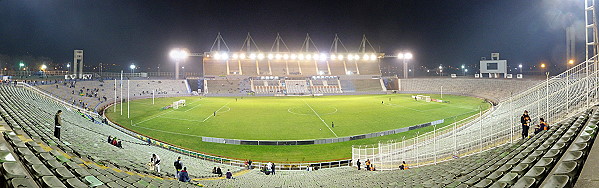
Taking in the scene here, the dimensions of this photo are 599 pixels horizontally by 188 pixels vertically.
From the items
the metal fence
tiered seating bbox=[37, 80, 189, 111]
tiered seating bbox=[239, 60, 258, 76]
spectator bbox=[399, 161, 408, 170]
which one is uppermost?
tiered seating bbox=[239, 60, 258, 76]

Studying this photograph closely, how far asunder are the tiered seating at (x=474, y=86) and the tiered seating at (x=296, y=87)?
24.2m

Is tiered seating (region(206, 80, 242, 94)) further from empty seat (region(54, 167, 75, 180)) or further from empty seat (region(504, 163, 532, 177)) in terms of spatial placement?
empty seat (region(504, 163, 532, 177))

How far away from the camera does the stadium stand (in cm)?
503

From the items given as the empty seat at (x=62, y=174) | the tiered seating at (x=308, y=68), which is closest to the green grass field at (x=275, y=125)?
the empty seat at (x=62, y=174)

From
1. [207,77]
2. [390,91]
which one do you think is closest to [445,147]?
[390,91]

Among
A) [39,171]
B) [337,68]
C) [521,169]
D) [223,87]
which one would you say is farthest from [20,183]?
[337,68]

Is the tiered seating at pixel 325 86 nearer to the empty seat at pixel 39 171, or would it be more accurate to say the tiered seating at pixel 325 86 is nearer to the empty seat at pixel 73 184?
the empty seat at pixel 39 171

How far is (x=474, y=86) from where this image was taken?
61.3m

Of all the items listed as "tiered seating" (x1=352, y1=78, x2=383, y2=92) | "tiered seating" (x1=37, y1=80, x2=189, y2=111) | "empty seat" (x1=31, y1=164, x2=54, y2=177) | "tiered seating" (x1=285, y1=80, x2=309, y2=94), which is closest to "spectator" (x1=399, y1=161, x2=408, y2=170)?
"empty seat" (x1=31, y1=164, x2=54, y2=177)

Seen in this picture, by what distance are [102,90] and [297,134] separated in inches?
1707

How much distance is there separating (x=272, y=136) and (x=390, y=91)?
55033 mm

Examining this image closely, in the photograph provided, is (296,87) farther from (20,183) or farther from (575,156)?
(20,183)

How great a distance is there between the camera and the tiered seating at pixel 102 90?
137ft

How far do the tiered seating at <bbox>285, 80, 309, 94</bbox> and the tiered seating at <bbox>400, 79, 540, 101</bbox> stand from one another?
24.2 metres
